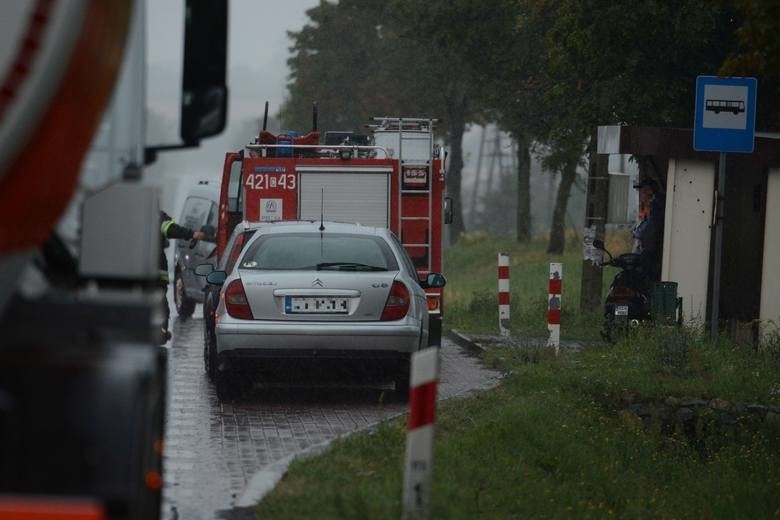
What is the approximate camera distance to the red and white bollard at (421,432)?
22.6 ft

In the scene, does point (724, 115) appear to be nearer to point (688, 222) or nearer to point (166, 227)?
point (688, 222)

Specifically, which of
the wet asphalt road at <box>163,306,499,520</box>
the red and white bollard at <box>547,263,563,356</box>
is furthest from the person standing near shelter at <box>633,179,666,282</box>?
the wet asphalt road at <box>163,306,499,520</box>

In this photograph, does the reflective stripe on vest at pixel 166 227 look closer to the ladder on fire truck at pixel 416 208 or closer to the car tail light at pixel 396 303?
the car tail light at pixel 396 303

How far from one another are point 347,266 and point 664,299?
4.59 meters

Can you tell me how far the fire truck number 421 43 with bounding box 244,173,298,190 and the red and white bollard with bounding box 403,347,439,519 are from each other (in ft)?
45.4

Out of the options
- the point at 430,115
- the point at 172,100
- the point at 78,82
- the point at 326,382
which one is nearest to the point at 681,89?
the point at 326,382

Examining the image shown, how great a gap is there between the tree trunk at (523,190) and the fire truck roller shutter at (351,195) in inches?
980

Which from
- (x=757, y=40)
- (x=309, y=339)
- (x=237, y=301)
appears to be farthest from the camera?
(x=237, y=301)

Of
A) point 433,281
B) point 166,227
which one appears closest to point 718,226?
point 433,281

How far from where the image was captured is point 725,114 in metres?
14.8

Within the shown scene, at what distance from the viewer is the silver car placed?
13.5 meters

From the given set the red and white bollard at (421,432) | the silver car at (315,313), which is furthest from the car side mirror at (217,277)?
the red and white bollard at (421,432)

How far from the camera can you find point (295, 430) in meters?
12.3

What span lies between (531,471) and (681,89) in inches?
486
